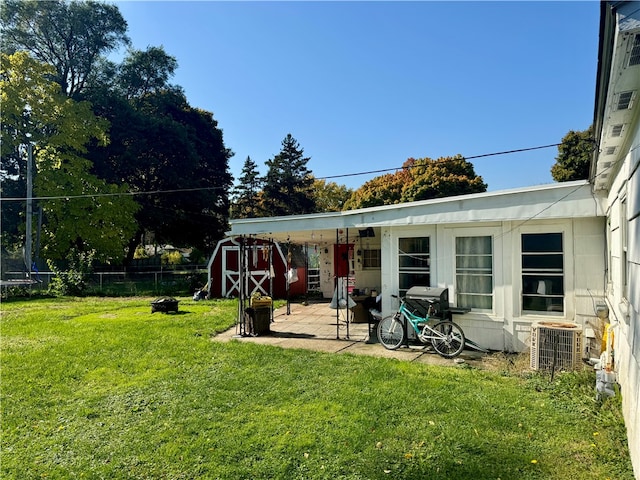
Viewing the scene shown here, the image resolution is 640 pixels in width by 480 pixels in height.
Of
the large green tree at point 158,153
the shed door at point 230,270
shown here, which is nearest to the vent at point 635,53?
the shed door at point 230,270

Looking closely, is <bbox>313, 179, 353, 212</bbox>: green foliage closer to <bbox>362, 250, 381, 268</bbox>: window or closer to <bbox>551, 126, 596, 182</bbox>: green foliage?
<bbox>551, 126, 596, 182</bbox>: green foliage

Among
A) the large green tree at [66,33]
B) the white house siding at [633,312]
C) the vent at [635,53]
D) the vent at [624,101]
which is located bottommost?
the white house siding at [633,312]

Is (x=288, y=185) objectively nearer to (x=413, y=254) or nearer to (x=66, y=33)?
(x=66, y=33)

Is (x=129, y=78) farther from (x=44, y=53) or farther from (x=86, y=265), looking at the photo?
(x=86, y=265)

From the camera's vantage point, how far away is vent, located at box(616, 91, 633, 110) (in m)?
2.65

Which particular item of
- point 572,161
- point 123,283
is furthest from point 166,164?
point 572,161

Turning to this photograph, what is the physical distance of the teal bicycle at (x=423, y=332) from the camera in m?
6.46

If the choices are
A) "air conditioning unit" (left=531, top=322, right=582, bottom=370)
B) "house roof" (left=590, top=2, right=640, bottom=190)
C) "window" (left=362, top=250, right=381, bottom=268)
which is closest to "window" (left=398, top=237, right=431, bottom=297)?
"air conditioning unit" (left=531, top=322, right=582, bottom=370)

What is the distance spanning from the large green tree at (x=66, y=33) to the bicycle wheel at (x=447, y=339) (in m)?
25.8

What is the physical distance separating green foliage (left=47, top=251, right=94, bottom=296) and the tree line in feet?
3.61

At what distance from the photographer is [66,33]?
23.8 meters

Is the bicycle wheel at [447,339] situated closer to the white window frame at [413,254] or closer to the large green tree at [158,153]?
the white window frame at [413,254]

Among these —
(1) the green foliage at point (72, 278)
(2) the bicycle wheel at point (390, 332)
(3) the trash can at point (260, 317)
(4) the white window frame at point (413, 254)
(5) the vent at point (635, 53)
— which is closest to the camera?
(5) the vent at point (635, 53)

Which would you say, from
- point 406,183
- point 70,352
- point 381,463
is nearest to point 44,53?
point 70,352
